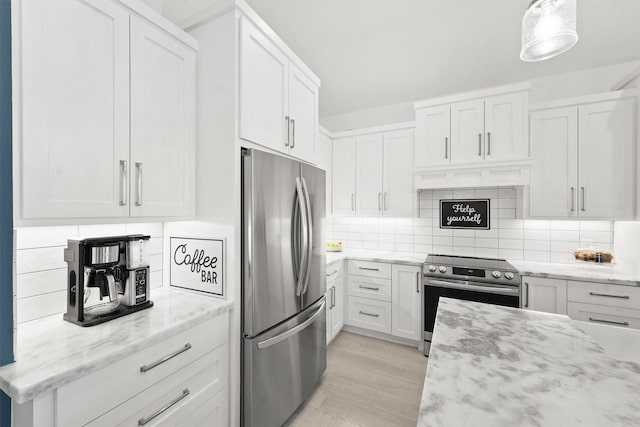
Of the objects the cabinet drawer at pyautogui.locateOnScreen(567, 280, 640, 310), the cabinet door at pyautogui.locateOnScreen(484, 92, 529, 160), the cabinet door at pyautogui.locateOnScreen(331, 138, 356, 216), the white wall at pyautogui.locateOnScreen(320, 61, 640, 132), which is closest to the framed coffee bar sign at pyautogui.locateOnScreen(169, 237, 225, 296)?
the cabinet door at pyautogui.locateOnScreen(331, 138, 356, 216)

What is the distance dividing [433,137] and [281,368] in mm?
2627

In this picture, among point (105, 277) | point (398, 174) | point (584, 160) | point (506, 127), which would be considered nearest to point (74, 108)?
point (105, 277)

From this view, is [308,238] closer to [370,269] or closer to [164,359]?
[164,359]

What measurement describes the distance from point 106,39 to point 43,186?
2.28 ft

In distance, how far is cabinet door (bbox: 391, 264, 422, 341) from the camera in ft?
9.21

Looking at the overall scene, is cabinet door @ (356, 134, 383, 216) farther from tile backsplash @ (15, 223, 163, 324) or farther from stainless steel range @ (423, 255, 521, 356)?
tile backsplash @ (15, 223, 163, 324)

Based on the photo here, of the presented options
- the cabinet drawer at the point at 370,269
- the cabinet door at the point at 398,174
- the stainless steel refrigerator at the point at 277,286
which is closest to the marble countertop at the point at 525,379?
the stainless steel refrigerator at the point at 277,286

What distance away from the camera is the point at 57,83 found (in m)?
1.01

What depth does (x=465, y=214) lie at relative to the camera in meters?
3.07

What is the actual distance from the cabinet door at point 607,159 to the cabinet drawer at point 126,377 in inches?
128

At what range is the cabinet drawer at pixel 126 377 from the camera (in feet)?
2.80

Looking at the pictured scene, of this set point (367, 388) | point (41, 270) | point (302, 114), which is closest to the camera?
point (41, 270)

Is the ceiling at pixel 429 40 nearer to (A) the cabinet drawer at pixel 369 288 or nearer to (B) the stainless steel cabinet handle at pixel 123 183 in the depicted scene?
(B) the stainless steel cabinet handle at pixel 123 183

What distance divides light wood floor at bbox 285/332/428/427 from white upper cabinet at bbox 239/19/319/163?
1.90 m
